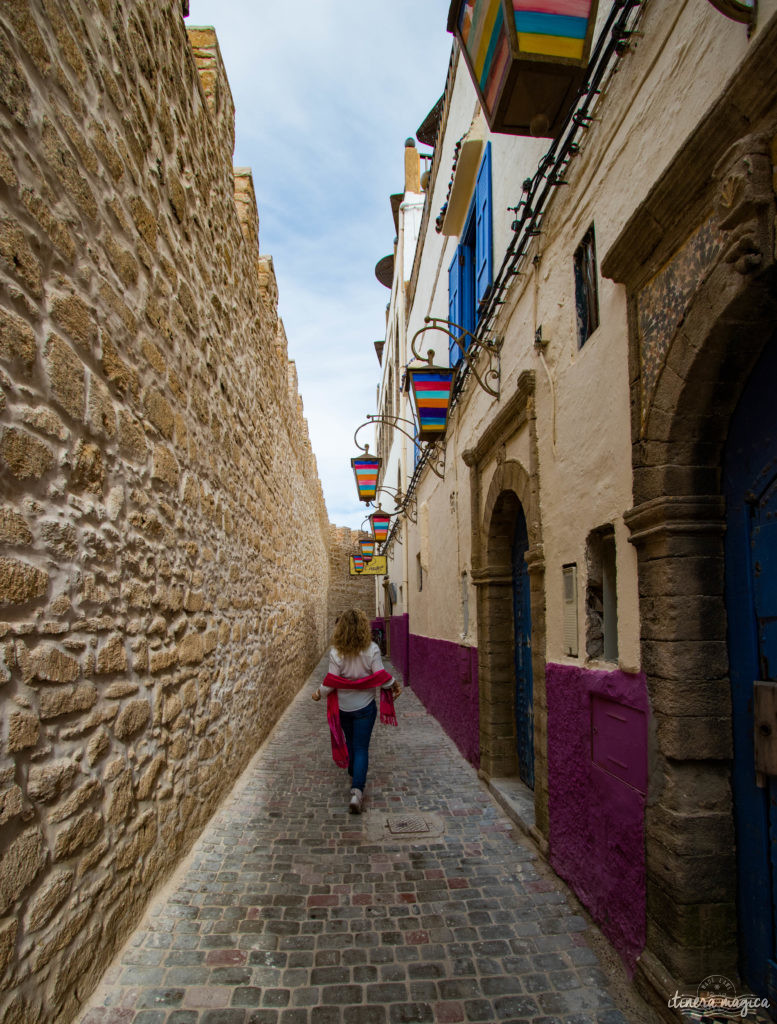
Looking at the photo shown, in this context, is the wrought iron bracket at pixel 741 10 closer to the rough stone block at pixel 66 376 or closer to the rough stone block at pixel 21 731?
the rough stone block at pixel 66 376

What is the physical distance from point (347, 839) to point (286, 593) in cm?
510

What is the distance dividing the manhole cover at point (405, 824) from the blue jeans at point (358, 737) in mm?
349

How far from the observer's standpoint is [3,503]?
173 cm

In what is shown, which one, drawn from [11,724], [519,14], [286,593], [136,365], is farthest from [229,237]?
[286,593]

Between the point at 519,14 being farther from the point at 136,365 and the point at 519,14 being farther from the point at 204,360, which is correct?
the point at 204,360

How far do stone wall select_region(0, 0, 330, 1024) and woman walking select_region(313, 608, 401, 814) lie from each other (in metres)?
0.80

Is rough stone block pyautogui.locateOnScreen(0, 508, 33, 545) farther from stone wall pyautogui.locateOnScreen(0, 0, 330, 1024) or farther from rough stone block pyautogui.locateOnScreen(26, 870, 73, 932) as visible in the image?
rough stone block pyautogui.locateOnScreen(26, 870, 73, 932)

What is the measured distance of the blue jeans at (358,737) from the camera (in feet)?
14.2

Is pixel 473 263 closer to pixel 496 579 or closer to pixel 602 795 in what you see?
pixel 496 579

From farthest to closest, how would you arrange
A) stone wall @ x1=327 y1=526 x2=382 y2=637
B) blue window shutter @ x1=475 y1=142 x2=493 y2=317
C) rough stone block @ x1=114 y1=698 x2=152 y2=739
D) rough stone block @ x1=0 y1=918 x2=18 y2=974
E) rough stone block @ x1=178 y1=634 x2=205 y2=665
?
stone wall @ x1=327 y1=526 x2=382 y2=637
blue window shutter @ x1=475 y1=142 x2=493 y2=317
rough stone block @ x1=178 y1=634 x2=205 y2=665
rough stone block @ x1=114 y1=698 x2=152 y2=739
rough stone block @ x1=0 y1=918 x2=18 y2=974

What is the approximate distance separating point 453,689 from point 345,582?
788 inches

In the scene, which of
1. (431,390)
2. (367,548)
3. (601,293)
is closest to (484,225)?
(431,390)

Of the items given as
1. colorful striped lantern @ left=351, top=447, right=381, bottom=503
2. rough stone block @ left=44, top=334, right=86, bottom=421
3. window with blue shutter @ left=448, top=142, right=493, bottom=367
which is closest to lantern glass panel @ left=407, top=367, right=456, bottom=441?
window with blue shutter @ left=448, top=142, right=493, bottom=367

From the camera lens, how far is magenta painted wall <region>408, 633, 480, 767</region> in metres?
5.47
